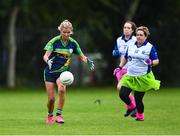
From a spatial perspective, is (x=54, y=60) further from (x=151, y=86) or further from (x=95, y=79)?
(x=95, y=79)

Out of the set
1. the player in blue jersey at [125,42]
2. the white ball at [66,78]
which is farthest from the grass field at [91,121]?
the player in blue jersey at [125,42]

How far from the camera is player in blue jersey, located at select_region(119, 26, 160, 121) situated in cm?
1836

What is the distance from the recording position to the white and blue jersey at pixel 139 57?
18344mm

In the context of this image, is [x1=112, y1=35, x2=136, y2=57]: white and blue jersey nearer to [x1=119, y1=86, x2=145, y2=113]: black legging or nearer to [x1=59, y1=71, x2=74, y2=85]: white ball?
[x1=119, y1=86, x2=145, y2=113]: black legging

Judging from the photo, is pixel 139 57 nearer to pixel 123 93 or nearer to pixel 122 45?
pixel 123 93

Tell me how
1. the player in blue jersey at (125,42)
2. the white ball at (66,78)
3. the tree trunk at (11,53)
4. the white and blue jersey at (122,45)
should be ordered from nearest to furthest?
the white ball at (66,78) → the player in blue jersey at (125,42) → the white and blue jersey at (122,45) → the tree trunk at (11,53)

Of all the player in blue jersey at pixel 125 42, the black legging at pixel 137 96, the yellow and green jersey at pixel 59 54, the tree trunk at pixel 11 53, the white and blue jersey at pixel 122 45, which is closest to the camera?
the yellow and green jersey at pixel 59 54

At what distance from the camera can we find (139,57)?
60.4 feet

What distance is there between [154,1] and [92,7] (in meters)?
3.47

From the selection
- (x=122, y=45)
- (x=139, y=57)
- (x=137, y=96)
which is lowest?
(x=137, y=96)

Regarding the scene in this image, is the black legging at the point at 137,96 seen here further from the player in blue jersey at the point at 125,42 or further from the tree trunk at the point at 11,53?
the tree trunk at the point at 11,53

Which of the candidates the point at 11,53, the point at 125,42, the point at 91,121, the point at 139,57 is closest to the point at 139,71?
the point at 139,57

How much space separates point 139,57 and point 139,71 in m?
0.34

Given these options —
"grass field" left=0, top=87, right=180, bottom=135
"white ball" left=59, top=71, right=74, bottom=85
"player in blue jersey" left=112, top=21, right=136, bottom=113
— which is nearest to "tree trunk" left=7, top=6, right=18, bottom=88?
"grass field" left=0, top=87, right=180, bottom=135
